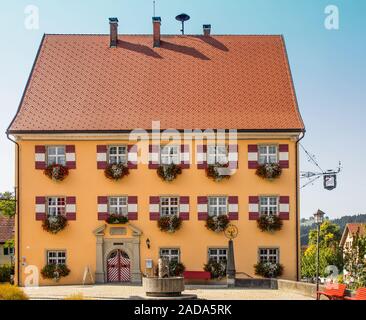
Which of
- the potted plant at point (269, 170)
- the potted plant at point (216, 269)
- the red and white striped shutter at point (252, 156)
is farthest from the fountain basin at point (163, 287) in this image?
the red and white striped shutter at point (252, 156)

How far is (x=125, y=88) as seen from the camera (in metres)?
32.0

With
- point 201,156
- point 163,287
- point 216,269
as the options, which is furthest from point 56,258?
point 163,287

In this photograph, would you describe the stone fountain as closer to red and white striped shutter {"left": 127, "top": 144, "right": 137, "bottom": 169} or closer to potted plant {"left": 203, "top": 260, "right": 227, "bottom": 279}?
potted plant {"left": 203, "top": 260, "right": 227, "bottom": 279}

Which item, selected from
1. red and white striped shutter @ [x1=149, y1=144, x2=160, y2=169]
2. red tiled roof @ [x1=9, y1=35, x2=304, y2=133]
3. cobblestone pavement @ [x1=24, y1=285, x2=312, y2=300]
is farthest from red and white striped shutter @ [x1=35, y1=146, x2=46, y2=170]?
cobblestone pavement @ [x1=24, y1=285, x2=312, y2=300]

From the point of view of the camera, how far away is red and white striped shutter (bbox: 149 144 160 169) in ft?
97.5

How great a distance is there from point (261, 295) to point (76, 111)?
39.1 ft

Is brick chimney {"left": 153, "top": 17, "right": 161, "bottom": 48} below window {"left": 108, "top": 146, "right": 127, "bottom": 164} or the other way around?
the other way around

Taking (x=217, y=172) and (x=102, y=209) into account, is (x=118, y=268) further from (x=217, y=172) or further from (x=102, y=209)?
(x=217, y=172)

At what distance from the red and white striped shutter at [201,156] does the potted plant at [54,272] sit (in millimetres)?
6628

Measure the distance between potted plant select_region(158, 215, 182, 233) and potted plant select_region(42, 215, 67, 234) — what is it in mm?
3780

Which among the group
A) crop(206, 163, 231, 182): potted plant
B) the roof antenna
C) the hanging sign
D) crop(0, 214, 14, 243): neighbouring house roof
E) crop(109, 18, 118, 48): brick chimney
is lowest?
crop(0, 214, 14, 243): neighbouring house roof

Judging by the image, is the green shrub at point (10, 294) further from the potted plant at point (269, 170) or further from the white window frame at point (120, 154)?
the potted plant at point (269, 170)

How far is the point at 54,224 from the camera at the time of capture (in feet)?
95.8
